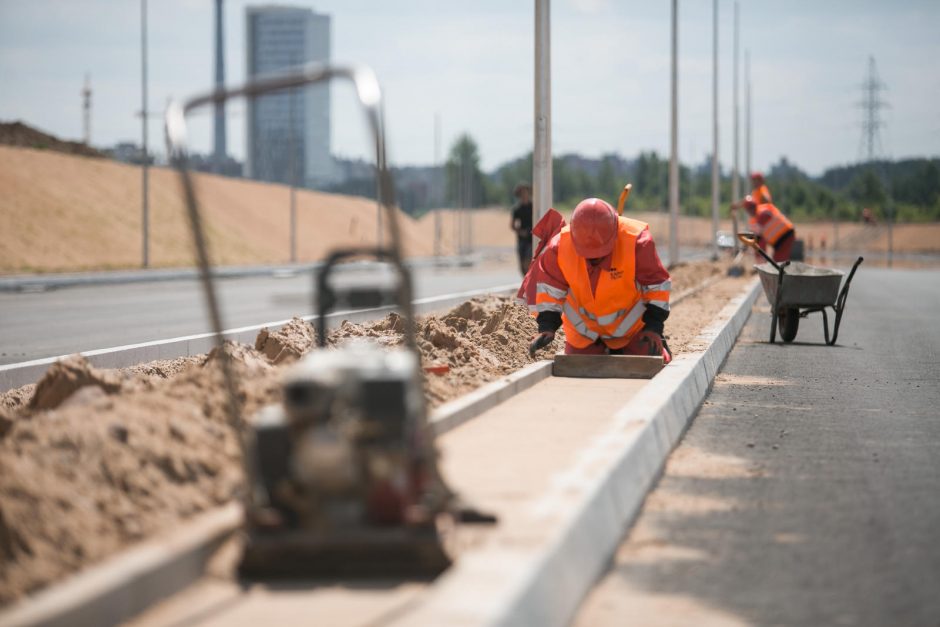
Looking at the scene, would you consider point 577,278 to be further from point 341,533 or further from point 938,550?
point 341,533

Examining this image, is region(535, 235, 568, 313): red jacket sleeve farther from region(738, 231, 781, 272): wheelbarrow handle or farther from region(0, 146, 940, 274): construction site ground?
region(0, 146, 940, 274): construction site ground

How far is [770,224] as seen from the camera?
23672 mm

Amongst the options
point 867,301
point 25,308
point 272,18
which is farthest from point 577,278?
point 272,18

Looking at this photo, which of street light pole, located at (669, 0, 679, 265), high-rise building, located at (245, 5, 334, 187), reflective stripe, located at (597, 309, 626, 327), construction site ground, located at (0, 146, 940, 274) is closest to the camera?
high-rise building, located at (245, 5, 334, 187)

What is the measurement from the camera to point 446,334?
41.0ft

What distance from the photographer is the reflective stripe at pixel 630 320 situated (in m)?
A: 11.9

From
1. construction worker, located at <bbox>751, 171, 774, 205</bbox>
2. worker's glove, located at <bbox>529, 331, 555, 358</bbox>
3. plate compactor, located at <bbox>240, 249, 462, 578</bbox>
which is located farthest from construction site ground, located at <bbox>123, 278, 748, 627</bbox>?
construction worker, located at <bbox>751, 171, 774, 205</bbox>

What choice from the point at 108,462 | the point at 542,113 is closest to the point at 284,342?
the point at 108,462

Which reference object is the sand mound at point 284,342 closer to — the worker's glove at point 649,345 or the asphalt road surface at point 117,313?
the asphalt road surface at point 117,313

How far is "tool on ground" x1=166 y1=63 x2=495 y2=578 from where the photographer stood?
16.1ft

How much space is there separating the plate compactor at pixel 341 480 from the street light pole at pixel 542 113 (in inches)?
512

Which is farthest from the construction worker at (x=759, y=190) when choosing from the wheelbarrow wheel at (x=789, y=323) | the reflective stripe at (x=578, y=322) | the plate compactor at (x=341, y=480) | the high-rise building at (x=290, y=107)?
the plate compactor at (x=341, y=480)

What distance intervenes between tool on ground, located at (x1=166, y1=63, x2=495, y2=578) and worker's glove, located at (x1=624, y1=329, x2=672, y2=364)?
22.0 feet

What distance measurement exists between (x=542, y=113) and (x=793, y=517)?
1213 centimetres
